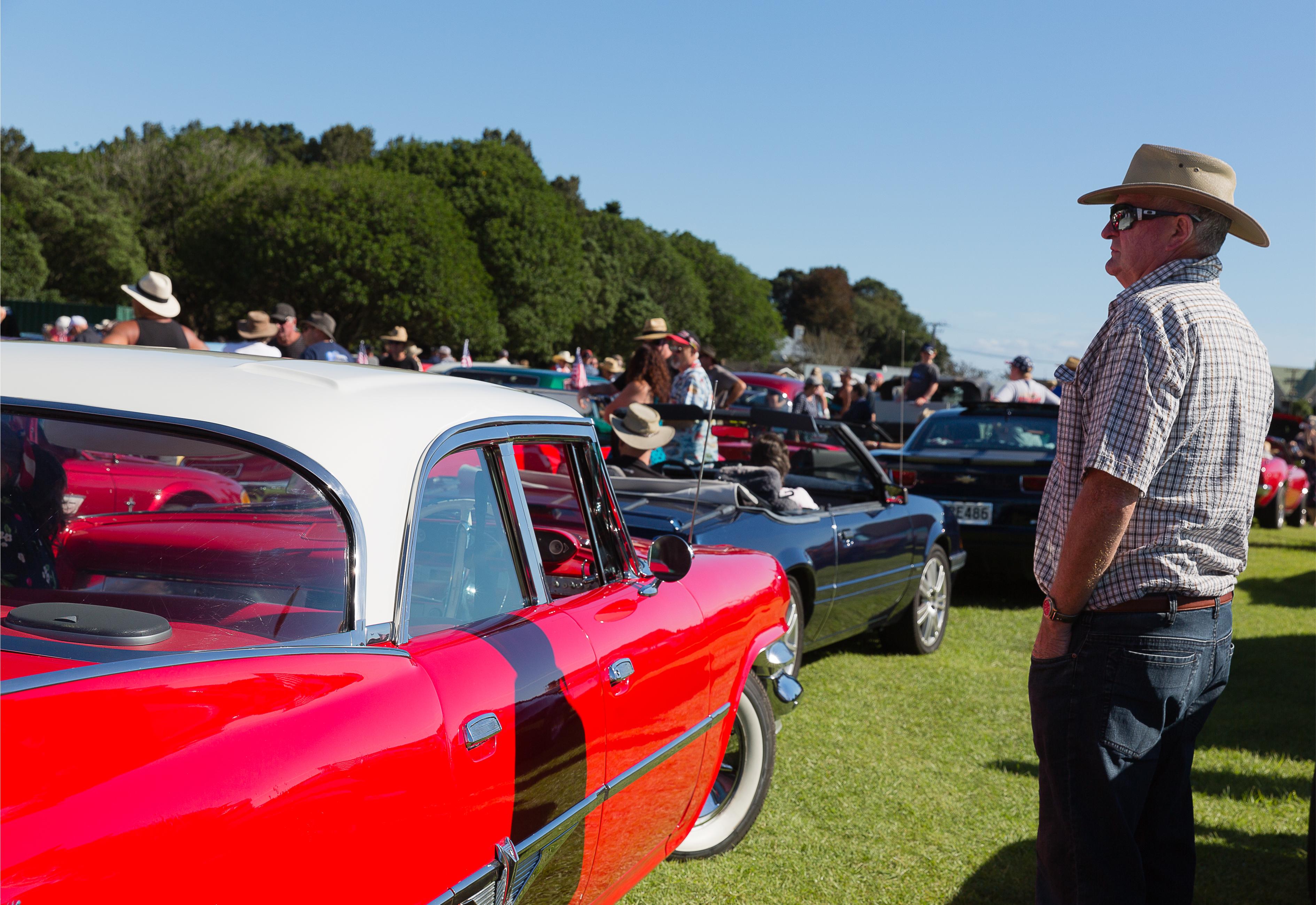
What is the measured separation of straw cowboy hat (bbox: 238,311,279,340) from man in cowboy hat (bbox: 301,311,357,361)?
2.28 feet

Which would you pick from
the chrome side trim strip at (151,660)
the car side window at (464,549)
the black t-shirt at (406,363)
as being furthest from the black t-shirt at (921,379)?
the chrome side trim strip at (151,660)

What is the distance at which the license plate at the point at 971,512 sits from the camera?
8328 millimetres

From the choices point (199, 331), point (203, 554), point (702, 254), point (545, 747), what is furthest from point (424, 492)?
point (702, 254)

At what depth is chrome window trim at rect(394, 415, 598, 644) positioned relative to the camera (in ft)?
6.59

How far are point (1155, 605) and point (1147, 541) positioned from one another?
0.48ft

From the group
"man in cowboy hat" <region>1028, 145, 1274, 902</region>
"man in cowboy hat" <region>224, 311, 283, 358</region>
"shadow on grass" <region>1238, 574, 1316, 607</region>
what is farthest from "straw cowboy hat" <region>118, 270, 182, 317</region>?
"shadow on grass" <region>1238, 574, 1316, 607</region>

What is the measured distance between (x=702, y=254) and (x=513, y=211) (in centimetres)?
4782

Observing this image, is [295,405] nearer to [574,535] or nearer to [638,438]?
[574,535]

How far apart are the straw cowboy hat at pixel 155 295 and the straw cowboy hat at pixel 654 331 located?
10.7ft

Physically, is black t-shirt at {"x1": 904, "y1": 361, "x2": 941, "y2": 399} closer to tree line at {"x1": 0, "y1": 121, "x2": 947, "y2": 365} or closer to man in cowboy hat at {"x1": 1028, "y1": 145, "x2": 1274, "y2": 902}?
man in cowboy hat at {"x1": 1028, "y1": 145, "x2": 1274, "y2": 902}

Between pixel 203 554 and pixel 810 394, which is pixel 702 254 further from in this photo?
pixel 203 554

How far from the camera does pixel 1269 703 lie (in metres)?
6.06

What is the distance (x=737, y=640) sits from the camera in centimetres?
348

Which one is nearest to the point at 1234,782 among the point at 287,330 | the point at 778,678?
the point at 778,678
